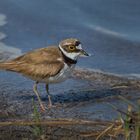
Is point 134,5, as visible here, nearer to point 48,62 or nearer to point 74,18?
point 74,18

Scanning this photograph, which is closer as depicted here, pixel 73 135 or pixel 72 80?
pixel 73 135

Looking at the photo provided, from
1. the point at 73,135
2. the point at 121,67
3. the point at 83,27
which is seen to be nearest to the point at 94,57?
the point at 121,67

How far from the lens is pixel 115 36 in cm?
973

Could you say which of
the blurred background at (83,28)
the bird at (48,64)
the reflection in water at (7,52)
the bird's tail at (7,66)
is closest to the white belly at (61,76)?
the bird at (48,64)

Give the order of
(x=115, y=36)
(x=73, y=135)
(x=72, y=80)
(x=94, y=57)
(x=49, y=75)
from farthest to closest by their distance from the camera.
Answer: (x=115, y=36), (x=94, y=57), (x=72, y=80), (x=49, y=75), (x=73, y=135)

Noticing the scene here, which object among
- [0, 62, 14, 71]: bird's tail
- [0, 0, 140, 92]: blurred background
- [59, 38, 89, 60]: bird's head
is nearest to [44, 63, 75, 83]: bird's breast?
[59, 38, 89, 60]: bird's head

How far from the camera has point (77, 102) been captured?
7445mm

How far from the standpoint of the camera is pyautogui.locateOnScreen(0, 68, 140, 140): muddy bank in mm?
6230

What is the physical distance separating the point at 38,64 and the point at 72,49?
1.47ft

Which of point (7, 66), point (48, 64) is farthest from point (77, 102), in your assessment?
point (7, 66)

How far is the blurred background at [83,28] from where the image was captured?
889 centimetres

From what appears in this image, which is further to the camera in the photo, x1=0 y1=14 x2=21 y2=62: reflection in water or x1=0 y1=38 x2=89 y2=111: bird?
x1=0 y1=14 x2=21 y2=62: reflection in water

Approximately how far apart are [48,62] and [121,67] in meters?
1.51

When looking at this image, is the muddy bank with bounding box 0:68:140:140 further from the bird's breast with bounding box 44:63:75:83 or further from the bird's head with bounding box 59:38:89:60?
the bird's head with bounding box 59:38:89:60
